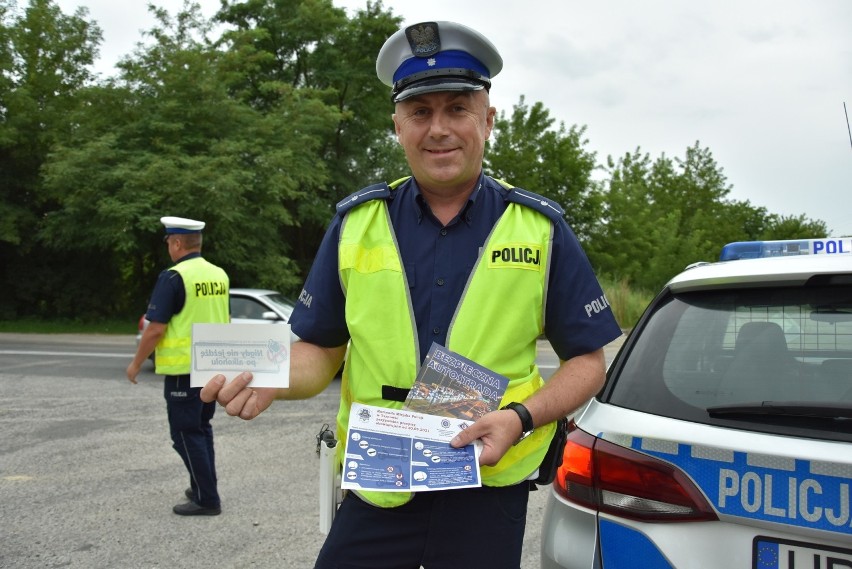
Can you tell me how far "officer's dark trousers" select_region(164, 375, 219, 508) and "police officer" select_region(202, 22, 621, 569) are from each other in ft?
9.90

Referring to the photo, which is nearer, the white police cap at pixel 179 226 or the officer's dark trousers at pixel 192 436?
the officer's dark trousers at pixel 192 436

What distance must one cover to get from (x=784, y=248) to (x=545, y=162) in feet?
85.0

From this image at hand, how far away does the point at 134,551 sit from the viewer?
4223 mm

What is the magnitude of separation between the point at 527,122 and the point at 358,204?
2788cm

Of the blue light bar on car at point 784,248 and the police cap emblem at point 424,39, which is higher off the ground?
the police cap emblem at point 424,39

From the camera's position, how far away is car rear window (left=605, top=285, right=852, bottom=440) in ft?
6.50

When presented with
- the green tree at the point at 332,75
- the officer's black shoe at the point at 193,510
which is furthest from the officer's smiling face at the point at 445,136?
the green tree at the point at 332,75

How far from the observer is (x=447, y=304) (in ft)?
6.37

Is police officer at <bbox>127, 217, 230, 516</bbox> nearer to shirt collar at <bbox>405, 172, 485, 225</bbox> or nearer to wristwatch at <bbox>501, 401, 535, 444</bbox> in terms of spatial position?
shirt collar at <bbox>405, 172, 485, 225</bbox>

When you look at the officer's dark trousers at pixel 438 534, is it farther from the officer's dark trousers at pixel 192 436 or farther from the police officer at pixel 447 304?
the officer's dark trousers at pixel 192 436

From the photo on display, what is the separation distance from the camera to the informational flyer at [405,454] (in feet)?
5.82

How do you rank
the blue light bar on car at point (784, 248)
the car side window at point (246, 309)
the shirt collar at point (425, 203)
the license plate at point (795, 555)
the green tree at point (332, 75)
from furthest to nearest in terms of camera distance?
the green tree at point (332, 75) → the car side window at point (246, 309) → the blue light bar on car at point (784, 248) → the shirt collar at point (425, 203) → the license plate at point (795, 555)

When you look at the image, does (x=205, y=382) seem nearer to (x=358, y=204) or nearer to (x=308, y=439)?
(x=358, y=204)

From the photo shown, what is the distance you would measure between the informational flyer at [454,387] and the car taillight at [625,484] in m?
0.45
